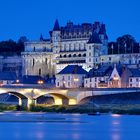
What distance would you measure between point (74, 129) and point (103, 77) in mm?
50886

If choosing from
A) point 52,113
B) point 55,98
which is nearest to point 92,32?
point 55,98

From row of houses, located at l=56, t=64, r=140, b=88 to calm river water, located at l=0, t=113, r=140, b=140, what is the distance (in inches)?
1361

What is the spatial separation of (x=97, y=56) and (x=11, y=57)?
27535 millimetres

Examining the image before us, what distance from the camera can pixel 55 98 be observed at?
97.9 m

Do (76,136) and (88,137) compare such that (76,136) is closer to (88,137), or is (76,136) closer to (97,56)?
(88,137)

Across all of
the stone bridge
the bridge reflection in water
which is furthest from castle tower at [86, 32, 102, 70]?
the bridge reflection in water

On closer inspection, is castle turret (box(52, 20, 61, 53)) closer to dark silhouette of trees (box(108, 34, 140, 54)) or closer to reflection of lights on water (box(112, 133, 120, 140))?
dark silhouette of trees (box(108, 34, 140, 54))

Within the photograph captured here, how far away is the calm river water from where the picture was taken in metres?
54.3

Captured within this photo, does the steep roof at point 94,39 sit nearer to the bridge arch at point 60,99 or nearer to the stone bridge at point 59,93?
the bridge arch at point 60,99

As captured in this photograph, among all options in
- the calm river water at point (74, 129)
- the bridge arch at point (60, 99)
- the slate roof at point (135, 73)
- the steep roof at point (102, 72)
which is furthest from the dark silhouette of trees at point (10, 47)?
the calm river water at point (74, 129)

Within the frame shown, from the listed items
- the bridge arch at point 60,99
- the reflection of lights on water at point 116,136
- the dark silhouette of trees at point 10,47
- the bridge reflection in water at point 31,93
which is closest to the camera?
the reflection of lights on water at point 116,136

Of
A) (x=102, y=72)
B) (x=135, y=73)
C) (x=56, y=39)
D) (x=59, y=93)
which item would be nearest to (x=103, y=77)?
(x=102, y=72)

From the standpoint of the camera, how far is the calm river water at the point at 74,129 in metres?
54.3

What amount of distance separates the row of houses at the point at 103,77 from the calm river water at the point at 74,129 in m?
34.6
